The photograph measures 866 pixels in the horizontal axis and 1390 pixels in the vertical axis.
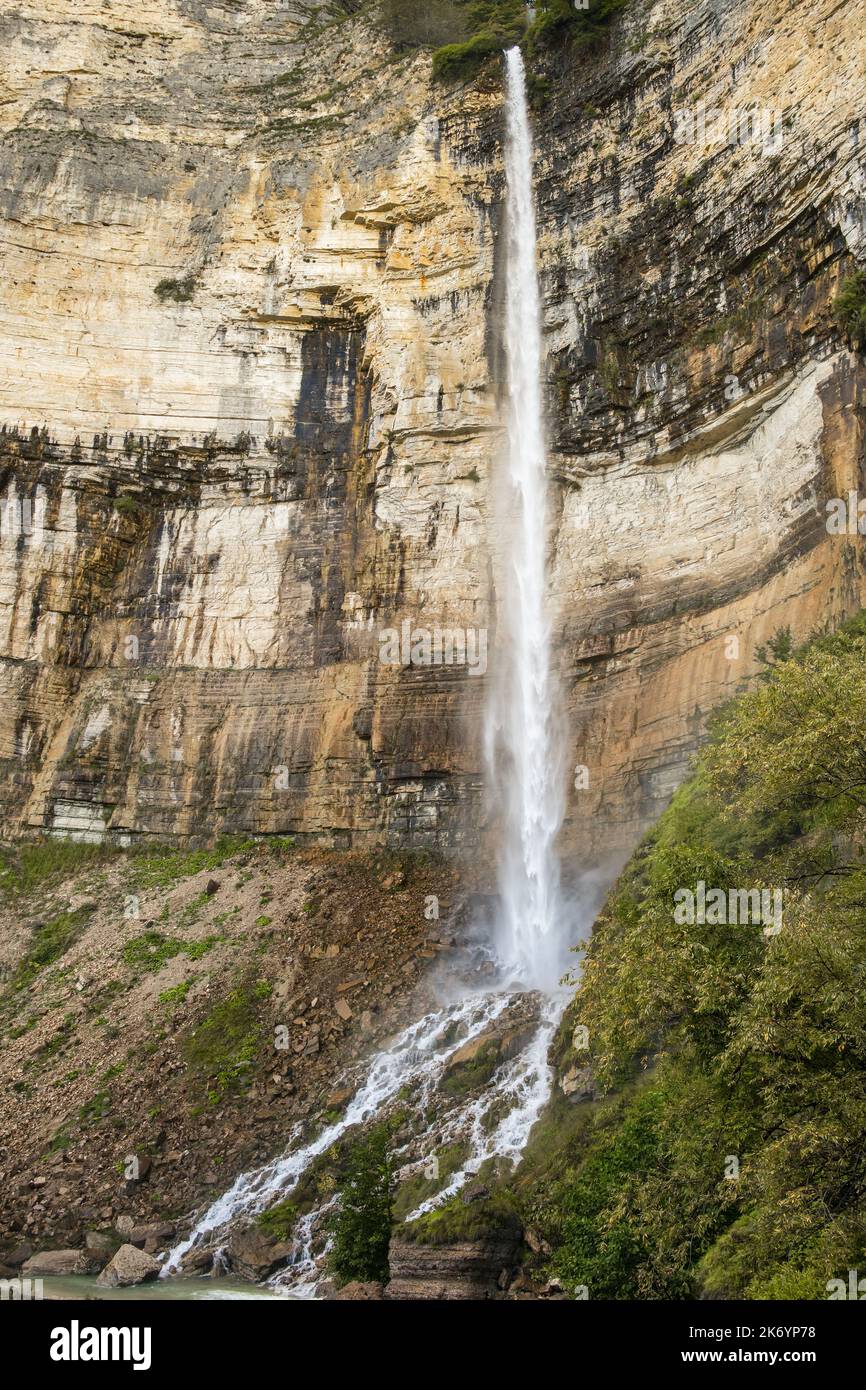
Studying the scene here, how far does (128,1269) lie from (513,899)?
13299 mm

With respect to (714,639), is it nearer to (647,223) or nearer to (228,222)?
(647,223)

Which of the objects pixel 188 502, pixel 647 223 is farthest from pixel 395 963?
pixel 647 223

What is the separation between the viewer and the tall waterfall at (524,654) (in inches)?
1048

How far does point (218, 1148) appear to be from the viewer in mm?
20047

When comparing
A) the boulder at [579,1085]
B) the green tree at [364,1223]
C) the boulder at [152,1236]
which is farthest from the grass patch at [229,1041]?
the boulder at [579,1085]

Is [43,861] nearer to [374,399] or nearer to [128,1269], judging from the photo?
[128,1269]

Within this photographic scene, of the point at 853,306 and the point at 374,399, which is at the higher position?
the point at 374,399

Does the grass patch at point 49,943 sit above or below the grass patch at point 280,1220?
above

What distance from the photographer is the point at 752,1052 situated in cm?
898

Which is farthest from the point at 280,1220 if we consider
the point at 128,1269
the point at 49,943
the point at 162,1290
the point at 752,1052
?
the point at 49,943

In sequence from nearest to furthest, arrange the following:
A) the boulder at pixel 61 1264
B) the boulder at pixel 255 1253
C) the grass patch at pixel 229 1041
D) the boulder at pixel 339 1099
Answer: the boulder at pixel 255 1253, the boulder at pixel 61 1264, the boulder at pixel 339 1099, the grass patch at pixel 229 1041

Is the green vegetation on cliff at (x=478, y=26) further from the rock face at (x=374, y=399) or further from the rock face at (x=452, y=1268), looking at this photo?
the rock face at (x=452, y=1268)

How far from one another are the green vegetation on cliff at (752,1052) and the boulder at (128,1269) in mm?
7152

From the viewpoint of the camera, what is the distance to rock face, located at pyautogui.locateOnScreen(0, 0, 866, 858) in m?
25.9
